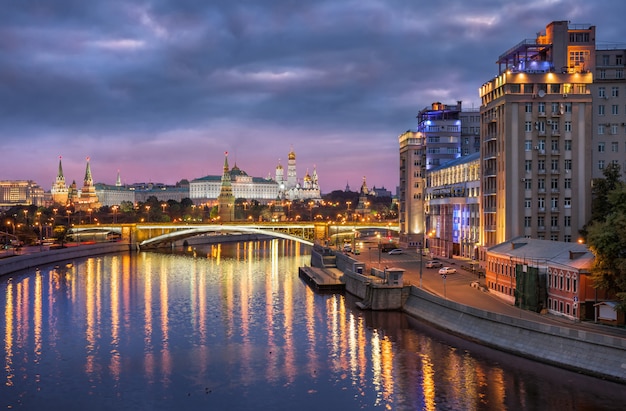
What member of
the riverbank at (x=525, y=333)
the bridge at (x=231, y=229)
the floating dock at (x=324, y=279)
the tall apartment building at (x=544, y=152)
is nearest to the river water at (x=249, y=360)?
the riverbank at (x=525, y=333)

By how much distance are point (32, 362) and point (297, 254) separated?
85954 mm

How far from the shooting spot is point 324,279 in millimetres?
74938

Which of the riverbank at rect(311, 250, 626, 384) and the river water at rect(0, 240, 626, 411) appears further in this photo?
the riverbank at rect(311, 250, 626, 384)

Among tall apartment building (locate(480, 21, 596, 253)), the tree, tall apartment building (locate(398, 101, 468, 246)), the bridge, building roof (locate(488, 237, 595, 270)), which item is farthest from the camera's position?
the bridge

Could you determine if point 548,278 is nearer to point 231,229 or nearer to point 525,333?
point 525,333

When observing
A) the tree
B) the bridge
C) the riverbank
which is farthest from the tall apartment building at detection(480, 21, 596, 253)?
the bridge

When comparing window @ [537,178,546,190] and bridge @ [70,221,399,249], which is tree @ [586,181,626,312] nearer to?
window @ [537,178,546,190]

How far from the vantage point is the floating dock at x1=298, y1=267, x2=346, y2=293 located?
7181 centimetres

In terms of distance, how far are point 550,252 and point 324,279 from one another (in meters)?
31.0

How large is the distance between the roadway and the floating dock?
13.9 feet

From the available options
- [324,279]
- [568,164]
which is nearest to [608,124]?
[568,164]

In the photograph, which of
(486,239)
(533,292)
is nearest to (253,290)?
(486,239)

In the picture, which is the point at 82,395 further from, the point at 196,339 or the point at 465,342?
the point at 465,342

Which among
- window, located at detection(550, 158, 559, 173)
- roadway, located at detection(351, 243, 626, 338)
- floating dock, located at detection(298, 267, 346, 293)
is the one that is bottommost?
floating dock, located at detection(298, 267, 346, 293)
